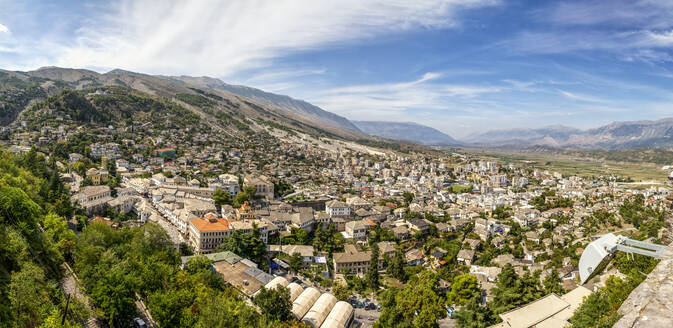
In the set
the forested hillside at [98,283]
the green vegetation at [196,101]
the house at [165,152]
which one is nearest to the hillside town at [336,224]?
the house at [165,152]

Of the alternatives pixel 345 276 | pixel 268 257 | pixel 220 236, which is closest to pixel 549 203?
pixel 345 276

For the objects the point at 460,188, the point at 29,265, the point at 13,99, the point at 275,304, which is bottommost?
the point at 460,188

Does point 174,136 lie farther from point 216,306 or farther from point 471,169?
point 471,169

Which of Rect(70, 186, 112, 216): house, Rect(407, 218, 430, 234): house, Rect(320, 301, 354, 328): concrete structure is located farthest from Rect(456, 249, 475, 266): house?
Rect(70, 186, 112, 216): house

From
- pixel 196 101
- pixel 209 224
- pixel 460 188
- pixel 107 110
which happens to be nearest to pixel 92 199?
pixel 209 224

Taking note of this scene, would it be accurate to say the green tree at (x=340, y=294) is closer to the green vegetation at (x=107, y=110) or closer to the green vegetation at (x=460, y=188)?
the green vegetation at (x=460, y=188)

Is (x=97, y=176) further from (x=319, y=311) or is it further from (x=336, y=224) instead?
(x=319, y=311)

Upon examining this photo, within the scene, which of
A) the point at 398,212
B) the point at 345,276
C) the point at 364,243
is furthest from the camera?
the point at 398,212
